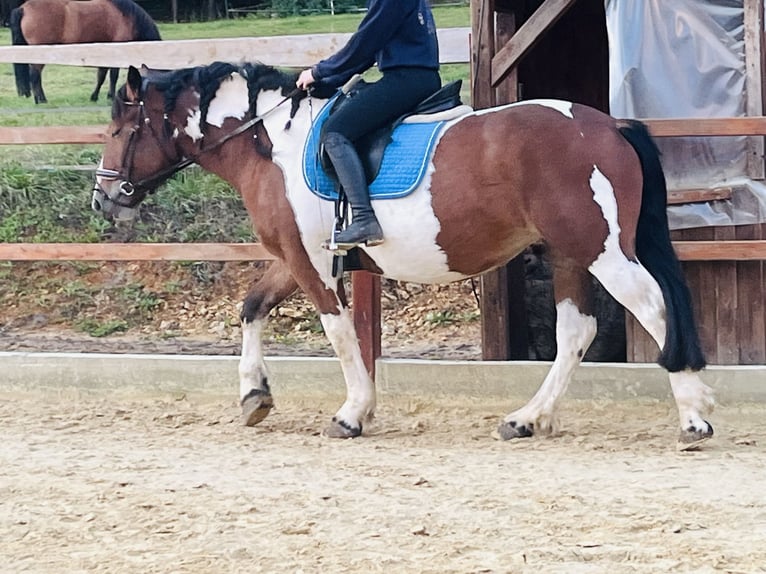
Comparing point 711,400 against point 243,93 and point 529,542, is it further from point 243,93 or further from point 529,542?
point 243,93

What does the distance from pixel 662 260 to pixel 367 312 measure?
80.1 inches

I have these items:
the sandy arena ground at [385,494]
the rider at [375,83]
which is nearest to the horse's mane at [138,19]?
the sandy arena ground at [385,494]

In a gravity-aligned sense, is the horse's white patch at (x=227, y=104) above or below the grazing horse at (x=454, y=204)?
above

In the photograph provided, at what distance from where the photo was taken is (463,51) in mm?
7496

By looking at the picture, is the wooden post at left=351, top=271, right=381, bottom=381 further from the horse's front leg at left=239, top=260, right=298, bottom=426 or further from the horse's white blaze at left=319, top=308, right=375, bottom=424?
the horse's white blaze at left=319, top=308, right=375, bottom=424

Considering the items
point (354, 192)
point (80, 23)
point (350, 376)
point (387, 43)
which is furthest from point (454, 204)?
point (80, 23)

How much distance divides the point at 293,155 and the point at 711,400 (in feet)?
8.22

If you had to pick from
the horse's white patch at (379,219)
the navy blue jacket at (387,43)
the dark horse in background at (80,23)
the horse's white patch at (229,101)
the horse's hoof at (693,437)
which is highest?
the dark horse in background at (80,23)

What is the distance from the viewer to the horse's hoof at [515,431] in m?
5.85

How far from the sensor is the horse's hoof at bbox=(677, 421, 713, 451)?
213 inches

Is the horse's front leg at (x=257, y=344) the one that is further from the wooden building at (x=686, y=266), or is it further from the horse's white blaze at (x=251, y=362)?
the wooden building at (x=686, y=266)

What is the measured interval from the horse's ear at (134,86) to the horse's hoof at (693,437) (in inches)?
138

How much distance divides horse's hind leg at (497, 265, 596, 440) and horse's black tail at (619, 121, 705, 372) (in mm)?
416

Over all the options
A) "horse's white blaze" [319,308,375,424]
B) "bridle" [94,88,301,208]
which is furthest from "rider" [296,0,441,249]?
"bridle" [94,88,301,208]
